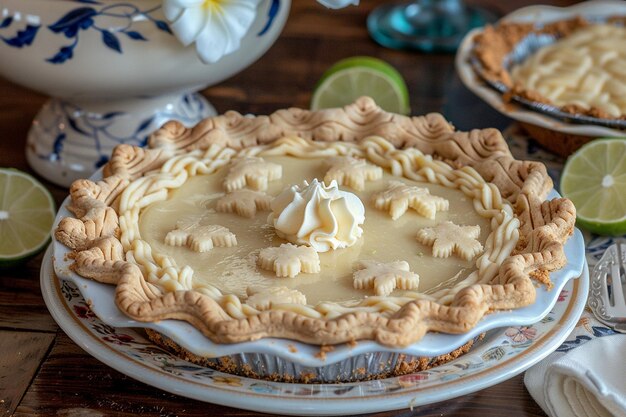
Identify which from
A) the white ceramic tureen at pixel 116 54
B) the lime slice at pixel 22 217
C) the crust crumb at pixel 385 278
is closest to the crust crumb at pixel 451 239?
the crust crumb at pixel 385 278

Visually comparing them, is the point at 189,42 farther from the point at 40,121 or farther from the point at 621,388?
the point at 621,388

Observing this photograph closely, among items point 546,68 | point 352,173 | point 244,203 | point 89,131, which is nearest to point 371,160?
point 352,173

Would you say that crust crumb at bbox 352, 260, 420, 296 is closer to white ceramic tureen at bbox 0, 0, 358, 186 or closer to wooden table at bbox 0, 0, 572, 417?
wooden table at bbox 0, 0, 572, 417

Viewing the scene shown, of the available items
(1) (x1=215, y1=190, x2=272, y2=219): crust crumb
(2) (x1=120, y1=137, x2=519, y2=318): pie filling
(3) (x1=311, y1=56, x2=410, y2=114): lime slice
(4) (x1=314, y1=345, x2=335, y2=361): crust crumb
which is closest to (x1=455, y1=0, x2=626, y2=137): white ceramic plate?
(3) (x1=311, y1=56, x2=410, y2=114): lime slice

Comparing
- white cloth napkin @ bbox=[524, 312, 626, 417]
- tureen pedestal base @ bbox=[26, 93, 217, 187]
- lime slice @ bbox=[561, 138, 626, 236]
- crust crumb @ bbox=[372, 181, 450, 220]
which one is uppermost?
crust crumb @ bbox=[372, 181, 450, 220]

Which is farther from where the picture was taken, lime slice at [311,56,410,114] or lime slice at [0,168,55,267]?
lime slice at [311,56,410,114]

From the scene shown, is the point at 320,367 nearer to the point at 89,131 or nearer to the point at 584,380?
the point at 584,380
